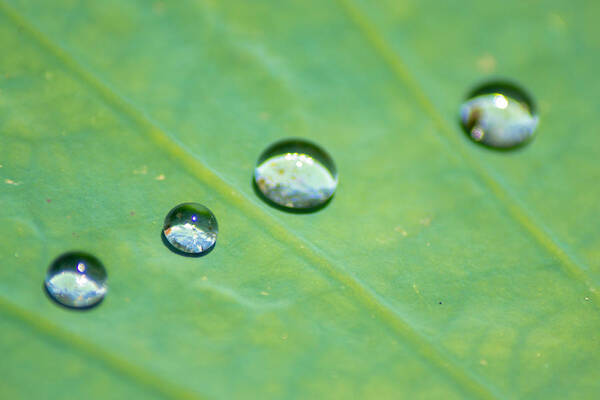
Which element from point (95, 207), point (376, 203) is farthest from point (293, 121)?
point (95, 207)

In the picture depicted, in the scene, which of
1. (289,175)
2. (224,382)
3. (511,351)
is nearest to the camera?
(224,382)

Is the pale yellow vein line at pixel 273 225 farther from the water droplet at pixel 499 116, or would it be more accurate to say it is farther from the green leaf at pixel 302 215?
the water droplet at pixel 499 116

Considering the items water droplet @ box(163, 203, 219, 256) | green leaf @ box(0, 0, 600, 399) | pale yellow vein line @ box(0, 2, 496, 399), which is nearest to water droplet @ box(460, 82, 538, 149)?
green leaf @ box(0, 0, 600, 399)

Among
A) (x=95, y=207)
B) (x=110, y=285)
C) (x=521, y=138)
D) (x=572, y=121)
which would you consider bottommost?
(x=110, y=285)

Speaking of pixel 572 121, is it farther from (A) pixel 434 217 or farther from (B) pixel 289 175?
(B) pixel 289 175

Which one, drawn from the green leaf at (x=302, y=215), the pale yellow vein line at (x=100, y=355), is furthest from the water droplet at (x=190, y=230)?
the pale yellow vein line at (x=100, y=355)

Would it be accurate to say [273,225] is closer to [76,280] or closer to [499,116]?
[76,280]

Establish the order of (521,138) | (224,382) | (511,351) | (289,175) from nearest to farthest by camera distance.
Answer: (224,382) < (511,351) < (289,175) < (521,138)

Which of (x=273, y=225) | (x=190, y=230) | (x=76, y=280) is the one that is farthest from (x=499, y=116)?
(x=76, y=280)
